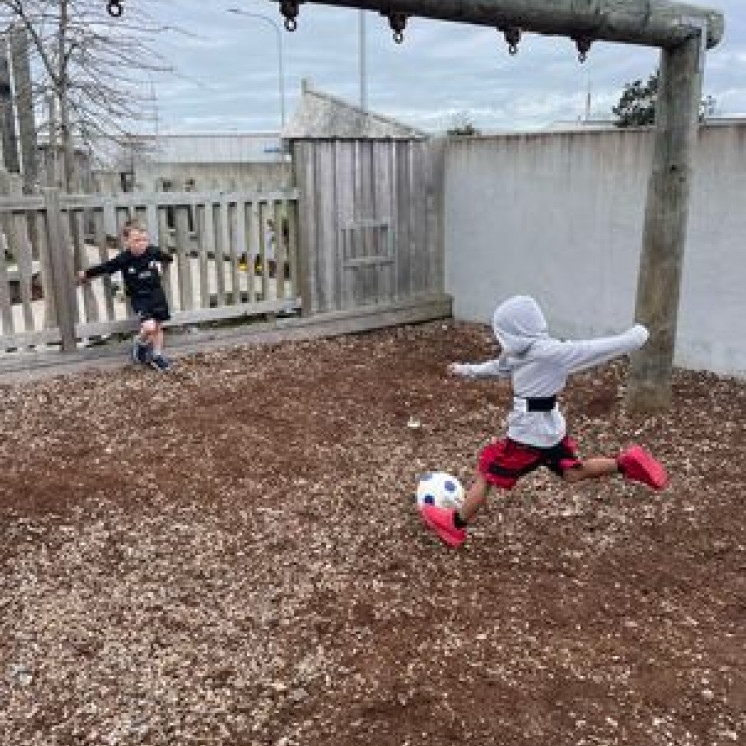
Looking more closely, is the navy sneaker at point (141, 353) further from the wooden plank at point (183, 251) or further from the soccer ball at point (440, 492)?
the soccer ball at point (440, 492)

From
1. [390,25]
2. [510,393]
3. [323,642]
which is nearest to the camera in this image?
[323,642]

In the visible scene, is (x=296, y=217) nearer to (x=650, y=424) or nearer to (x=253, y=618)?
(x=650, y=424)

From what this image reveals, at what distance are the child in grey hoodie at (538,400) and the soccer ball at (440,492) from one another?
0.22 m

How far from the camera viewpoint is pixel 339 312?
8469 millimetres

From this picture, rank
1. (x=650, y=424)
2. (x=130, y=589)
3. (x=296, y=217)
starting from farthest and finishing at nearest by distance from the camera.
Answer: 1. (x=296, y=217)
2. (x=650, y=424)
3. (x=130, y=589)

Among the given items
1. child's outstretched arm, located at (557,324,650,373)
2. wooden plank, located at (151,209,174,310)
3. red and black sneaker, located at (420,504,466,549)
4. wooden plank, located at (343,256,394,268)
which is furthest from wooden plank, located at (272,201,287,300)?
child's outstretched arm, located at (557,324,650,373)

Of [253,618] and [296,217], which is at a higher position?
[296,217]

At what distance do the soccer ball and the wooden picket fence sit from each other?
13.4 ft

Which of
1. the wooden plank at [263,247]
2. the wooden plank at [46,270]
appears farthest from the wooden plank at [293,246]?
the wooden plank at [46,270]

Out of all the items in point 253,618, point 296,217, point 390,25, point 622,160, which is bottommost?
point 253,618

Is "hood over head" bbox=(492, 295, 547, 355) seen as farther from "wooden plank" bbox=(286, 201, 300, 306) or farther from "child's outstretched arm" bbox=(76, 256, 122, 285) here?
"wooden plank" bbox=(286, 201, 300, 306)

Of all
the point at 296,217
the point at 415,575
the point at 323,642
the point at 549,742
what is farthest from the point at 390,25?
the point at 296,217

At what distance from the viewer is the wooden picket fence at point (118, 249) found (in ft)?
21.9

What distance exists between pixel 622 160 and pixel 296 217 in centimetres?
320
